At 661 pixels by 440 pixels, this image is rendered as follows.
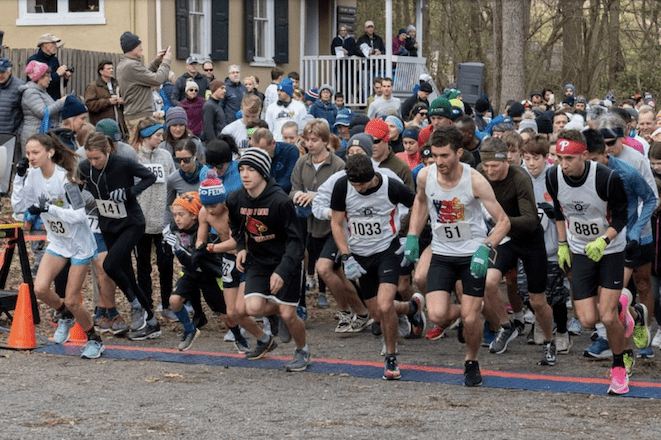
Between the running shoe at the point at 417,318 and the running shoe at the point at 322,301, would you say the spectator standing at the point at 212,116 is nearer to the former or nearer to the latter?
the running shoe at the point at 322,301

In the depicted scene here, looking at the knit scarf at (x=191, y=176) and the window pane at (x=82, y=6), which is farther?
the window pane at (x=82, y=6)

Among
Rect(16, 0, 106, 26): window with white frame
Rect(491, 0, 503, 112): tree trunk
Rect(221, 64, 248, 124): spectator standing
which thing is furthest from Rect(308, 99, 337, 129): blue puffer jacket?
Rect(491, 0, 503, 112): tree trunk

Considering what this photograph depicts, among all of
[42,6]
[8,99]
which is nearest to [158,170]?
[8,99]

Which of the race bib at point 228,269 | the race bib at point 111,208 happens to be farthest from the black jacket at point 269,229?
the race bib at point 111,208

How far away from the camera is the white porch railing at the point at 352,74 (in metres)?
27.4

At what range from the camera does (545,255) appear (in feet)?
31.2

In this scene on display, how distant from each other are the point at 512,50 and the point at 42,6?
11.1 metres

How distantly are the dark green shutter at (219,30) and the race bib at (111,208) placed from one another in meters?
14.4

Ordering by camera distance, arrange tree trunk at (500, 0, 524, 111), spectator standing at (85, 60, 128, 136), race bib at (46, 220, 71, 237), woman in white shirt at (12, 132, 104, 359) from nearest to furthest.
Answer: woman in white shirt at (12, 132, 104, 359) < race bib at (46, 220, 71, 237) < spectator standing at (85, 60, 128, 136) < tree trunk at (500, 0, 524, 111)

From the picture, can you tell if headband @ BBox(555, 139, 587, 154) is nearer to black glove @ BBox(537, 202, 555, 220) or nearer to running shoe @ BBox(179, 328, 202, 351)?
black glove @ BBox(537, 202, 555, 220)

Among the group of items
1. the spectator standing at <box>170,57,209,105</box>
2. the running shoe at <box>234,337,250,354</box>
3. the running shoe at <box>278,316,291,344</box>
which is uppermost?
the spectator standing at <box>170,57,209,105</box>

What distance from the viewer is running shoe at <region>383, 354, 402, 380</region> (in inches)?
343

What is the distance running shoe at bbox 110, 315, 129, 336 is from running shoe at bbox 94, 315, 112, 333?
0.05m

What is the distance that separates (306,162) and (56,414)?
4.42m
